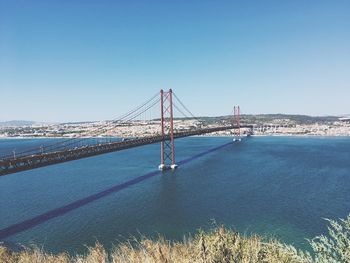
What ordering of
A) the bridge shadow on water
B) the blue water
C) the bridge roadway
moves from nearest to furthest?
the blue water
the bridge shadow on water
the bridge roadway

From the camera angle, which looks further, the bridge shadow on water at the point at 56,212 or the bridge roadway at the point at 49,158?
the bridge roadway at the point at 49,158

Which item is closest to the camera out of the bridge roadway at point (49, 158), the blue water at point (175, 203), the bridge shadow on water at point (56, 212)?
the blue water at point (175, 203)

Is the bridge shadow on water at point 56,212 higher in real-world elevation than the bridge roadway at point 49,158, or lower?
lower

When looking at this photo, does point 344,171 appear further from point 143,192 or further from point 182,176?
point 143,192

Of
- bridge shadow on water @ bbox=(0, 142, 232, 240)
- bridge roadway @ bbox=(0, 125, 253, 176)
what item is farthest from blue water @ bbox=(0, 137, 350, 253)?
Answer: bridge roadway @ bbox=(0, 125, 253, 176)

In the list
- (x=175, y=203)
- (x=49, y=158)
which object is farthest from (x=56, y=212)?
(x=175, y=203)

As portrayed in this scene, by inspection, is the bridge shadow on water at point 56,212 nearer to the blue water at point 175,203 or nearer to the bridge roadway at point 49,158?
the blue water at point 175,203

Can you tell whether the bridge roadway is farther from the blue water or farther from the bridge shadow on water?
the blue water

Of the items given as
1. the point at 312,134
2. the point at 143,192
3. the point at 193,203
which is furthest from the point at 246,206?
the point at 312,134

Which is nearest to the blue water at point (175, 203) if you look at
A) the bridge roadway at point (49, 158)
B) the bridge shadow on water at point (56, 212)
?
the bridge shadow on water at point (56, 212)
